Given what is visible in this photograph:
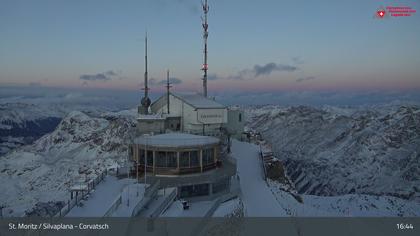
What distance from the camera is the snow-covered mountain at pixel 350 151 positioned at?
75.4 m

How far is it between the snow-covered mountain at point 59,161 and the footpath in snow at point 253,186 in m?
29.9

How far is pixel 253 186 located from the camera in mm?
27734

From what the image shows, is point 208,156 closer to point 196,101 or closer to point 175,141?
point 175,141

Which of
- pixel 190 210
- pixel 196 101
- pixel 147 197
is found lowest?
pixel 190 210

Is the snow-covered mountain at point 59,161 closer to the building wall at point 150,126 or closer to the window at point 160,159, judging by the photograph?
the building wall at point 150,126

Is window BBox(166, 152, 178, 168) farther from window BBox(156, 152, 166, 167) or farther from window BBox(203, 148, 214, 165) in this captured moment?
window BBox(203, 148, 214, 165)

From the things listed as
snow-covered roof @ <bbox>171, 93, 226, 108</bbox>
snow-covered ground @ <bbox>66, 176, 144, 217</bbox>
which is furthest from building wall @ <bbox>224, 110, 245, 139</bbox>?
snow-covered ground @ <bbox>66, 176, 144, 217</bbox>

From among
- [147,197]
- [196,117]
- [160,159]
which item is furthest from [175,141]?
[196,117]

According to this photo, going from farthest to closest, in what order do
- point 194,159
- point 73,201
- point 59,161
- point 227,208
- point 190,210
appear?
point 59,161
point 194,159
point 227,208
point 190,210
point 73,201

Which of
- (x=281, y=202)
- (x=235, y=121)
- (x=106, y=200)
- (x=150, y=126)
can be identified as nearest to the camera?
(x=106, y=200)

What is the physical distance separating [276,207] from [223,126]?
45.4 feet

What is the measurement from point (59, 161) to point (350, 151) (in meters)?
75.6

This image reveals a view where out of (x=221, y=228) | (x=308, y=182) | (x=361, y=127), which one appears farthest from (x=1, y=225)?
(x=361, y=127)

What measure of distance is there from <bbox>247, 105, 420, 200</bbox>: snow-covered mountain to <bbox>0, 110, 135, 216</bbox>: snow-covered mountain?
40.9 m
